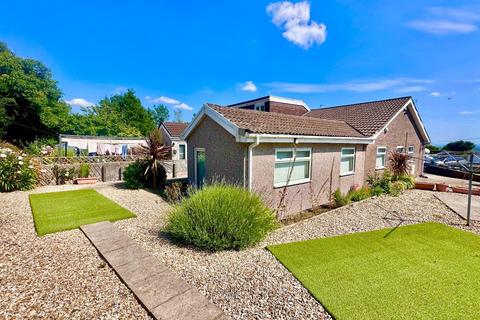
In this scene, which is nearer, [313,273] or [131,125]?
[313,273]

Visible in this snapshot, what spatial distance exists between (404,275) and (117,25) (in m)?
19.0

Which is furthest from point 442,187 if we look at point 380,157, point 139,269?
point 139,269

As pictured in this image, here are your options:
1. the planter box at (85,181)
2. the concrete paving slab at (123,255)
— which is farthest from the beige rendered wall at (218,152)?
the planter box at (85,181)

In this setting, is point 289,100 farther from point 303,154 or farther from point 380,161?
point 303,154

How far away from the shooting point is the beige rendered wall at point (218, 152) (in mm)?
8387

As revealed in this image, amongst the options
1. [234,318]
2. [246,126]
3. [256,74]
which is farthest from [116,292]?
[256,74]

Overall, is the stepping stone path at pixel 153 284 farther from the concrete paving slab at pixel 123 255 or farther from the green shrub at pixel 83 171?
the green shrub at pixel 83 171

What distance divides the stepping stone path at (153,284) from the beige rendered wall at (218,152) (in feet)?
14.0

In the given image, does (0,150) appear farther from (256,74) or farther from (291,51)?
(256,74)

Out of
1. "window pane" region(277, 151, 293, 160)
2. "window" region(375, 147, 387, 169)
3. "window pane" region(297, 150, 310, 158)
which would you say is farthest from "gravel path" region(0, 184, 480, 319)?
"window" region(375, 147, 387, 169)

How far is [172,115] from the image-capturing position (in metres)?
80.3

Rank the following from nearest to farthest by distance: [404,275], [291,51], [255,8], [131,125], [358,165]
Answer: [404,275] < [255,8] < [358,165] < [291,51] < [131,125]

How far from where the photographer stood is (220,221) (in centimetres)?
570

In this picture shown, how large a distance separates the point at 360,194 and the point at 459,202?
439 cm
